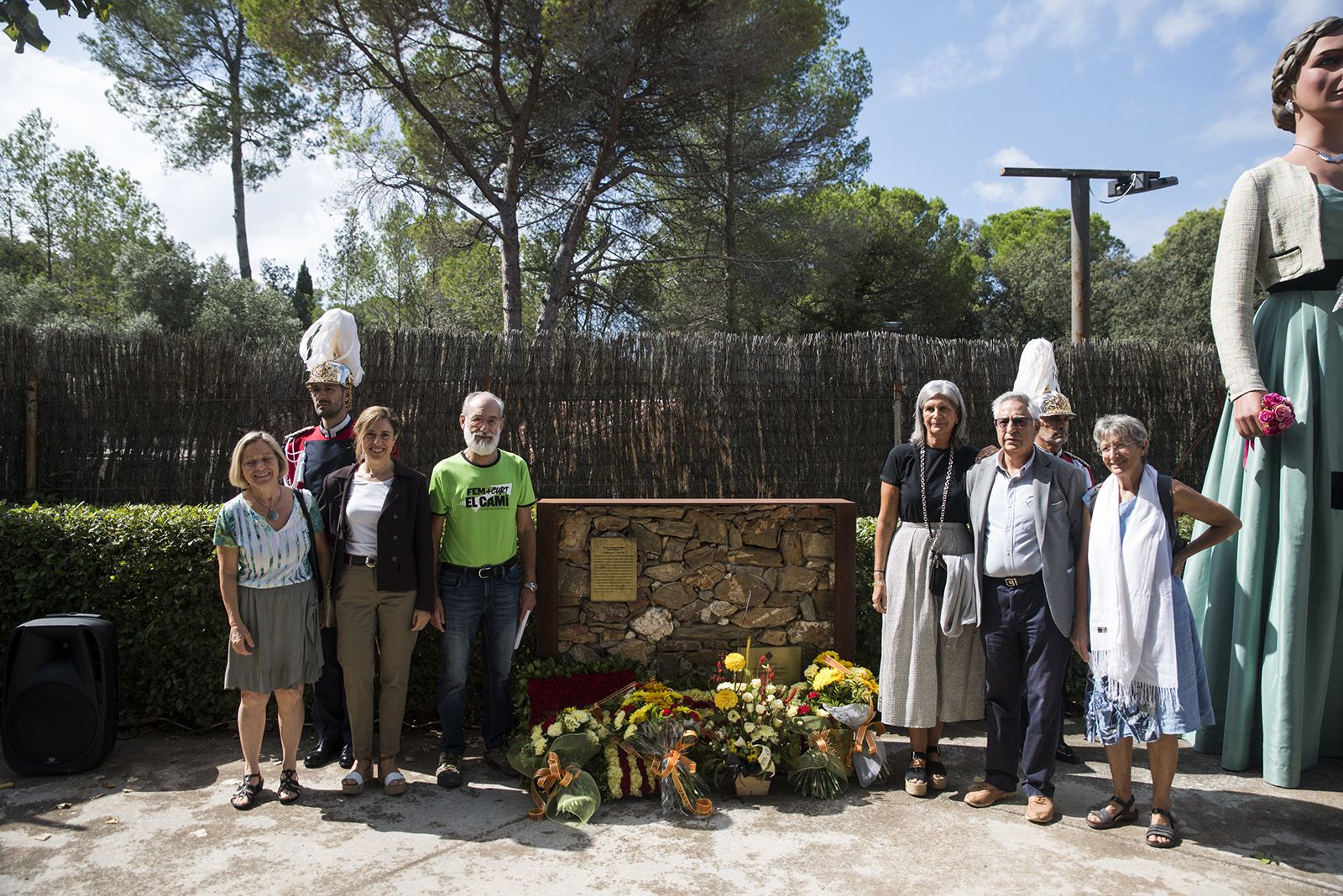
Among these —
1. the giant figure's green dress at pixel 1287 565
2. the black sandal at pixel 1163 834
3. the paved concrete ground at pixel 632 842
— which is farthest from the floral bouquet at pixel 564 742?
the giant figure's green dress at pixel 1287 565

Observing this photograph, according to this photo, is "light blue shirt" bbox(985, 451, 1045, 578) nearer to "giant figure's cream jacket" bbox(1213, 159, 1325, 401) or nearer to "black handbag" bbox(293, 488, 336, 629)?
"giant figure's cream jacket" bbox(1213, 159, 1325, 401)

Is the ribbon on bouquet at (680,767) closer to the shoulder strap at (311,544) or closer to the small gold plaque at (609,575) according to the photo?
the small gold plaque at (609,575)

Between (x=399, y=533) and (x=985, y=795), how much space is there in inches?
106

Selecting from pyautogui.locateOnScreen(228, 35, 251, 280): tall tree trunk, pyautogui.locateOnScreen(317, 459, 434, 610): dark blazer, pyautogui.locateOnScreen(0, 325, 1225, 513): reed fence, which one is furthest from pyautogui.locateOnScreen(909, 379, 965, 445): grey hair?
pyautogui.locateOnScreen(228, 35, 251, 280): tall tree trunk

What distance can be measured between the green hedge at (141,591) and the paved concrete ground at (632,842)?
528 millimetres

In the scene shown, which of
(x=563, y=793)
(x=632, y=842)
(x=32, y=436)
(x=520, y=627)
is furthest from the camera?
(x=32, y=436)

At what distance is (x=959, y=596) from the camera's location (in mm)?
3686

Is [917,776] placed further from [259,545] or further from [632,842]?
[259,545]

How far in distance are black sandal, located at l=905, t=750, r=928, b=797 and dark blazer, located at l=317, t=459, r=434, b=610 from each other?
7.36 feet

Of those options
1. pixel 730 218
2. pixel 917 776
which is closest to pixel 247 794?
pixel 917 776

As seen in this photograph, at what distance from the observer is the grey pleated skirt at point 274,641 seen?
362 cm

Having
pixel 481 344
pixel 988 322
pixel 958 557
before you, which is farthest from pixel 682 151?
pixel 988 322

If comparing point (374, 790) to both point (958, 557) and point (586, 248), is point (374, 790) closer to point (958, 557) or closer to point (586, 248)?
point (958, 557)

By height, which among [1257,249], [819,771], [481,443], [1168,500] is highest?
[1257,249]
